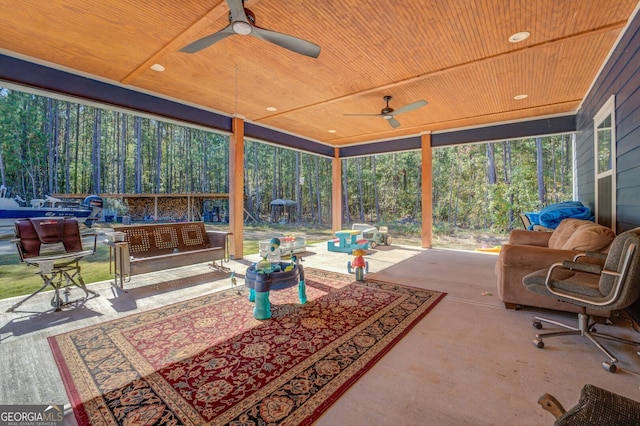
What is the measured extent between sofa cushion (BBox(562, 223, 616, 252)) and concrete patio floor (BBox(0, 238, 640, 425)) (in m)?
0.77

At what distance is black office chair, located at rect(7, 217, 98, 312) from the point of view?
2.91 m

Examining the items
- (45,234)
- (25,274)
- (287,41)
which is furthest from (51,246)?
(287,41)

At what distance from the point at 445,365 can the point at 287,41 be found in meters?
3.01

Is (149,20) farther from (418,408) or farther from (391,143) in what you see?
(391,143)

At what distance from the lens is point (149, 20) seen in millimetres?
2775

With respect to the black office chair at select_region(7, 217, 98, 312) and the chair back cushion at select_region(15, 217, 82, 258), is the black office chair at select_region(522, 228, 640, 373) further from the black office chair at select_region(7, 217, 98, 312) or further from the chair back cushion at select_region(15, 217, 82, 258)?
the chair back cushion at select_region(15, 217, 82, 258)

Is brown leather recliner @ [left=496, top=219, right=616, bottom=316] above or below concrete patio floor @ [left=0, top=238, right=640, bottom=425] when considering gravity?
above

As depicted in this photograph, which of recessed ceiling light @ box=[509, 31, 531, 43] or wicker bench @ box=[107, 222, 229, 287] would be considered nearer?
recessed ceiling light @ box=[509, 31, 531, 43]

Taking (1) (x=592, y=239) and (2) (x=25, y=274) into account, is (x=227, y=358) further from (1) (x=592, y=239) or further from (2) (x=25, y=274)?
(2) (x=25, y=274)

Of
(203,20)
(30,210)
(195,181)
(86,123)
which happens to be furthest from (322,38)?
(195,181)

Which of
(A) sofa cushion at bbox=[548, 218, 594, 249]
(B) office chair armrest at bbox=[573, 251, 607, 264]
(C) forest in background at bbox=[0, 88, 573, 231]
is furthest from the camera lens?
(C) forest in background at bbox=[0, 88, 573, 231]

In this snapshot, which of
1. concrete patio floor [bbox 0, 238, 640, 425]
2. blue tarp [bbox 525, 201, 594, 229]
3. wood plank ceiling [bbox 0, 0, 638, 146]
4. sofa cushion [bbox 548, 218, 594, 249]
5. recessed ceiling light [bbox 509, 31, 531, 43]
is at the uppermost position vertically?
wood plank ceiling [bbox 0, 0, 638, 146]

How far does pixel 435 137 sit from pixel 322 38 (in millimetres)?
5008

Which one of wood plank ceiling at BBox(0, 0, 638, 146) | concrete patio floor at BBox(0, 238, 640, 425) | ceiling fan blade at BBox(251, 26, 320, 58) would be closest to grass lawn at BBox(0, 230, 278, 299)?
concrete patio floor at BBox(0, 238, 640, 425)
